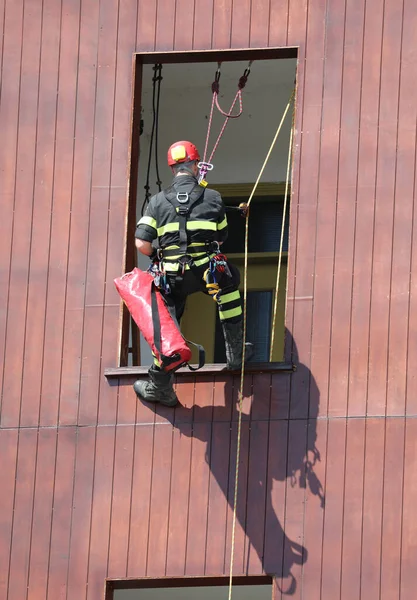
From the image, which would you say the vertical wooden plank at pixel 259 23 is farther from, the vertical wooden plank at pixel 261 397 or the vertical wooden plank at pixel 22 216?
A: the vertical wooden plank at pixel 261 397

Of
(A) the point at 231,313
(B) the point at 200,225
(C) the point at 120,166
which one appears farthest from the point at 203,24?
(A) the point at 231,313

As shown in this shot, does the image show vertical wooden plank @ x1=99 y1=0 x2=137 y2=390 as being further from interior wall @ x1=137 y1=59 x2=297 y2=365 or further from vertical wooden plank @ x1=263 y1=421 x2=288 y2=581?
interior wall @ x1=137 y1=59 x2=297 y2=365

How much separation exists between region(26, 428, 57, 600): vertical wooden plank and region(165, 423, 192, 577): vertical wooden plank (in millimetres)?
1079

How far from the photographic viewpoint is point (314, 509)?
47.7 feet

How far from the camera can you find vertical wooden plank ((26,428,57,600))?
14.8 meters

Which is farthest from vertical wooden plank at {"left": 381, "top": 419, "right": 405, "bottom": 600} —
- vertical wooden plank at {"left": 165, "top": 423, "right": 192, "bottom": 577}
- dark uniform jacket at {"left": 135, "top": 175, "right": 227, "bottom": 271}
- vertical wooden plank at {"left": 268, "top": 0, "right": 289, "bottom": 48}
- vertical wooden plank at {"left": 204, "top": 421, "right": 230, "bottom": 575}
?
vertical wooden plank at {"left": 268, "top": 0, "right": 289, "bottom": 48}

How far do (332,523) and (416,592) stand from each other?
910 mm

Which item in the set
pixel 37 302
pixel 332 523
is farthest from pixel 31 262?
pixel 332 523

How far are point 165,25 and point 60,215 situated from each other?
6.69 ft

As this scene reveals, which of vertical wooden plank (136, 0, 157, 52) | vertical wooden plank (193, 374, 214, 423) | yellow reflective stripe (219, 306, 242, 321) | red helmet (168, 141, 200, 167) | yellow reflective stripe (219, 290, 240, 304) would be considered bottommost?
vertical wooden plank (193, 374, 214, 423)

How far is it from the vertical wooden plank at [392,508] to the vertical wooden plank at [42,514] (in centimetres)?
292

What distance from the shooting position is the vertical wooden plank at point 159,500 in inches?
577

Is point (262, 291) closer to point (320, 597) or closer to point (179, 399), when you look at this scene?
point (179, 399)

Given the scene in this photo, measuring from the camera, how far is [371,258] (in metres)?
15.1
